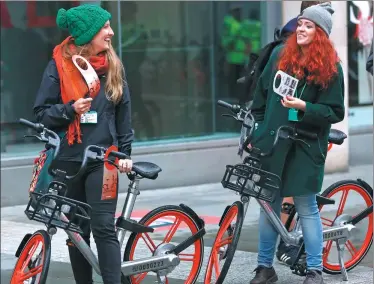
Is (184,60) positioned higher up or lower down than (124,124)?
lower down

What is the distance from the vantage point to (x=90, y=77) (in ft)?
18.0

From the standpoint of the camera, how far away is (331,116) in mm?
6035

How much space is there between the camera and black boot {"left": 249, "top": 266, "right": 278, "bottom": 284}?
6434 mm

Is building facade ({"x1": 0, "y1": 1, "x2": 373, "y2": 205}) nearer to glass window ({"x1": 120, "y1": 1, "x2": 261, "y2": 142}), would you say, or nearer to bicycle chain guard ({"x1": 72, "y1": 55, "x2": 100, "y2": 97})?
glass window ({"x1": 120, "y1": 1, "x2": 261, "y2": 142})

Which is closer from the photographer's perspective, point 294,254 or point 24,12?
point 294,254

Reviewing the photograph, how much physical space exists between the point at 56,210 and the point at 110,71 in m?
0.91

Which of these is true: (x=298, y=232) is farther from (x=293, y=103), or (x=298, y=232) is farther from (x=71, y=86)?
(x=71, y=86)

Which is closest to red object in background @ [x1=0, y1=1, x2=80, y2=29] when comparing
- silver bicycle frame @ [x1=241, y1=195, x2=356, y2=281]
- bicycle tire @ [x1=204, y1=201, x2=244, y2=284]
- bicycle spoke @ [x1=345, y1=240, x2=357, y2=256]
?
bicycle spoke @ [x1=345, y1=240, x2=357, y2=256]

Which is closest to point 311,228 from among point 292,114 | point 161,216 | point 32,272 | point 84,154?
point 292,114

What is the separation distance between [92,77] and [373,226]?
2623 mm

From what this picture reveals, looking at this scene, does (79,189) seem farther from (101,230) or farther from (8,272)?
(8,272)

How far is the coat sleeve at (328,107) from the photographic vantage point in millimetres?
6004

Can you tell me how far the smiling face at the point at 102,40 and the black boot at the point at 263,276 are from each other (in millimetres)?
1915

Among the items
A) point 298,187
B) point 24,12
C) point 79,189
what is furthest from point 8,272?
point 24,12
